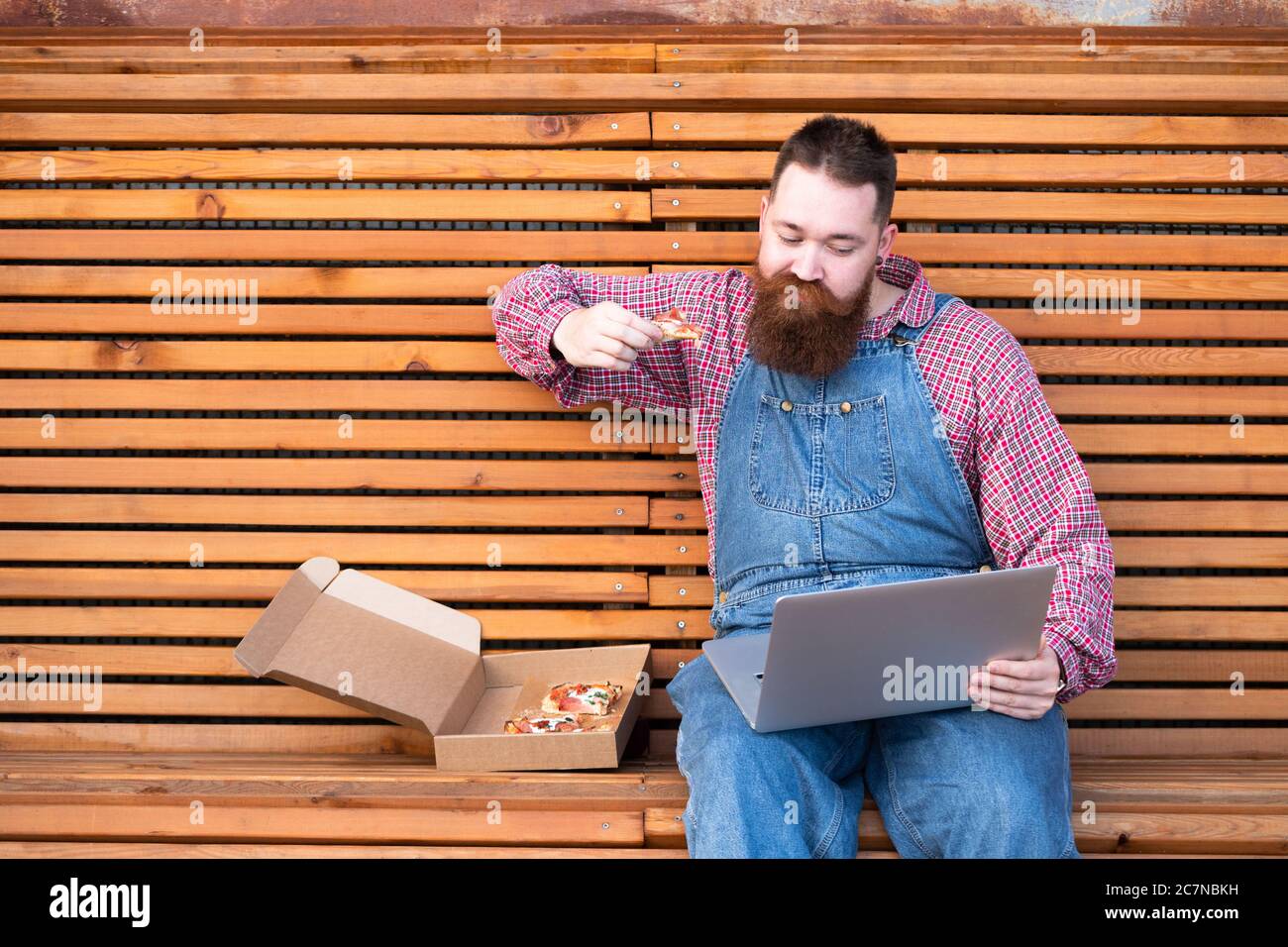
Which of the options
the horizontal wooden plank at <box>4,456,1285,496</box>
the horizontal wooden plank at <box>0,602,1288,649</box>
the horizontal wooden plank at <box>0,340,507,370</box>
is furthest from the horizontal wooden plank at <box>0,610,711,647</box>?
the horizontal wooden plank at <box>0,340,507,370</box>

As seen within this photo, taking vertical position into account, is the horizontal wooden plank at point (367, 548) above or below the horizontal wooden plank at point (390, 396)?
below

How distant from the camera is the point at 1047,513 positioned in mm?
2312

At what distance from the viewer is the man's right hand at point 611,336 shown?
94.1 inches

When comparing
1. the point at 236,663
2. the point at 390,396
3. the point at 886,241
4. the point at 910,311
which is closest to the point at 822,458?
the point at 910,311

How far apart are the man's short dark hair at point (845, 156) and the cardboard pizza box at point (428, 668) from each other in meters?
1.25

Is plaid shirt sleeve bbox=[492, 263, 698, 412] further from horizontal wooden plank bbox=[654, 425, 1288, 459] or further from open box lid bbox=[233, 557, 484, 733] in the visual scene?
open box lid bbox=[233, 557, 484, 733]

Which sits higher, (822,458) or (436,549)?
(822,458)

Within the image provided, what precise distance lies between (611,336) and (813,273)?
0.46 m

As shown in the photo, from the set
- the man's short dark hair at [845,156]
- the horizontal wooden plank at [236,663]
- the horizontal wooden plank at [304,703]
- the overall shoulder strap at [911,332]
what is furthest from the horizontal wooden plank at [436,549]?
the man's short dark hair at [845,156]

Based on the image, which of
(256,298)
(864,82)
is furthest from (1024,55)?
(256,298)

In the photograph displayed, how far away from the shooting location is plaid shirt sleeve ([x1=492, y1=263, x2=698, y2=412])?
8.58ft

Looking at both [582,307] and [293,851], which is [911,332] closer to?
[582,307]

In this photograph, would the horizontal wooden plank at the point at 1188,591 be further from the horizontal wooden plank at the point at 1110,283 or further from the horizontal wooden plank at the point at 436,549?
the horizontal wooden plank at the point at 1110,283

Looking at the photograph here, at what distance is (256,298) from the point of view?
2977 mm
